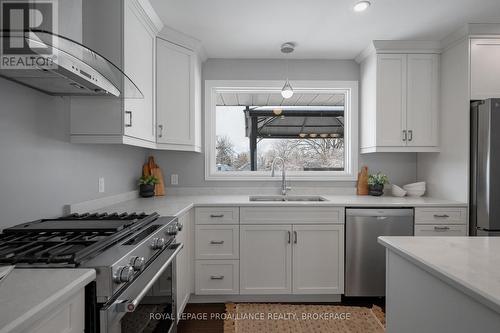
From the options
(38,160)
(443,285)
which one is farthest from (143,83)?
(443,285)

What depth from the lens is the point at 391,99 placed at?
2781 millimetres

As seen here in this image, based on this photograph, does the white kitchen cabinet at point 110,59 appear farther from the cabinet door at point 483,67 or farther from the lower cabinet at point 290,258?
the cabinet door at point 483,67

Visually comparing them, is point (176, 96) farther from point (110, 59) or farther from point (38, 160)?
point (38, 160)

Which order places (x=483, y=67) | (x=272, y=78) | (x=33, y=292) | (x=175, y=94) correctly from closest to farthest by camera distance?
(x=33, y=292) < (x=483, y=67) < (x=175, y=94) < (x=272, y=78)

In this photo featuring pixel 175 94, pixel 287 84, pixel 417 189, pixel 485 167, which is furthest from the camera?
pixel 417 189

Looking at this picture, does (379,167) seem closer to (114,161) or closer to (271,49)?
(271,49)

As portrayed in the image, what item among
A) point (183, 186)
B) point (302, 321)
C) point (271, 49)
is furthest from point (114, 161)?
point (302, 321)

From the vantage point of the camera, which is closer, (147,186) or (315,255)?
(315,255)

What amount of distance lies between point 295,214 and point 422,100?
1708 mm

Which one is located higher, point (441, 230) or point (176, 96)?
point (176, 96)

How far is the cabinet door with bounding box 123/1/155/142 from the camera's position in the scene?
6.18 ft

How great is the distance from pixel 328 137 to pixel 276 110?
2.29 ft

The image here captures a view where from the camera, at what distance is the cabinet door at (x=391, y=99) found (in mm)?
2771

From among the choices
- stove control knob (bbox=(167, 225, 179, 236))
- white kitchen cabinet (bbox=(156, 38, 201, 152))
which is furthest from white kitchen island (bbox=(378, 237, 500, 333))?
white kitchen cabinet (bbox=(156, 38, 201, 152))
